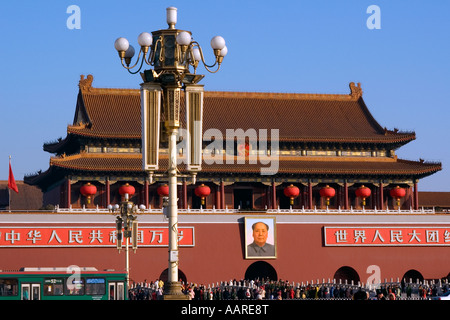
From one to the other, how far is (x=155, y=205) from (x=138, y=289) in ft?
37.1

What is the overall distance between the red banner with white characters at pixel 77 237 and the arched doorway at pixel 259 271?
464cm

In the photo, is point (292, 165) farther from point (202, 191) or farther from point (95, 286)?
point (95, 286)

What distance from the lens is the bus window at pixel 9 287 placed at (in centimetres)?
3441

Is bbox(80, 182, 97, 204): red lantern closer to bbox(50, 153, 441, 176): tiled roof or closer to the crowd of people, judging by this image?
bbox(50, 153, 441, 176): tiled roof

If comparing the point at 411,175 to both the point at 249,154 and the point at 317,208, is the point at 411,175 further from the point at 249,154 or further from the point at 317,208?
the point at 249,154

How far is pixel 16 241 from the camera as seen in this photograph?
49.8 metres

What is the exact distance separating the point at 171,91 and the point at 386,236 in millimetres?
32583

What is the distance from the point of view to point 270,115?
198 feet

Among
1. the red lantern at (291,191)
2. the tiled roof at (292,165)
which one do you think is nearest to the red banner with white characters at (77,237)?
the tiled roof at (292,165)

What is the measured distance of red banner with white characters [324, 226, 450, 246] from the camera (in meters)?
54.5

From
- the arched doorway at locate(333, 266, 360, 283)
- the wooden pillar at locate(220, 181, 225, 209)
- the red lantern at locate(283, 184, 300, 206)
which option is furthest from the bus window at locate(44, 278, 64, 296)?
the arched doorway at locate(333, 266, 360, 283)

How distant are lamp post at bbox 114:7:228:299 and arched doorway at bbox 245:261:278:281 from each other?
29.4 meters

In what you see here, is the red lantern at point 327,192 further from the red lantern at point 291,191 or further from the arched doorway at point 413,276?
the arched doorway at point 413,276

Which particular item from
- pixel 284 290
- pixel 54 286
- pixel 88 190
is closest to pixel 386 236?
pixel 284 290
